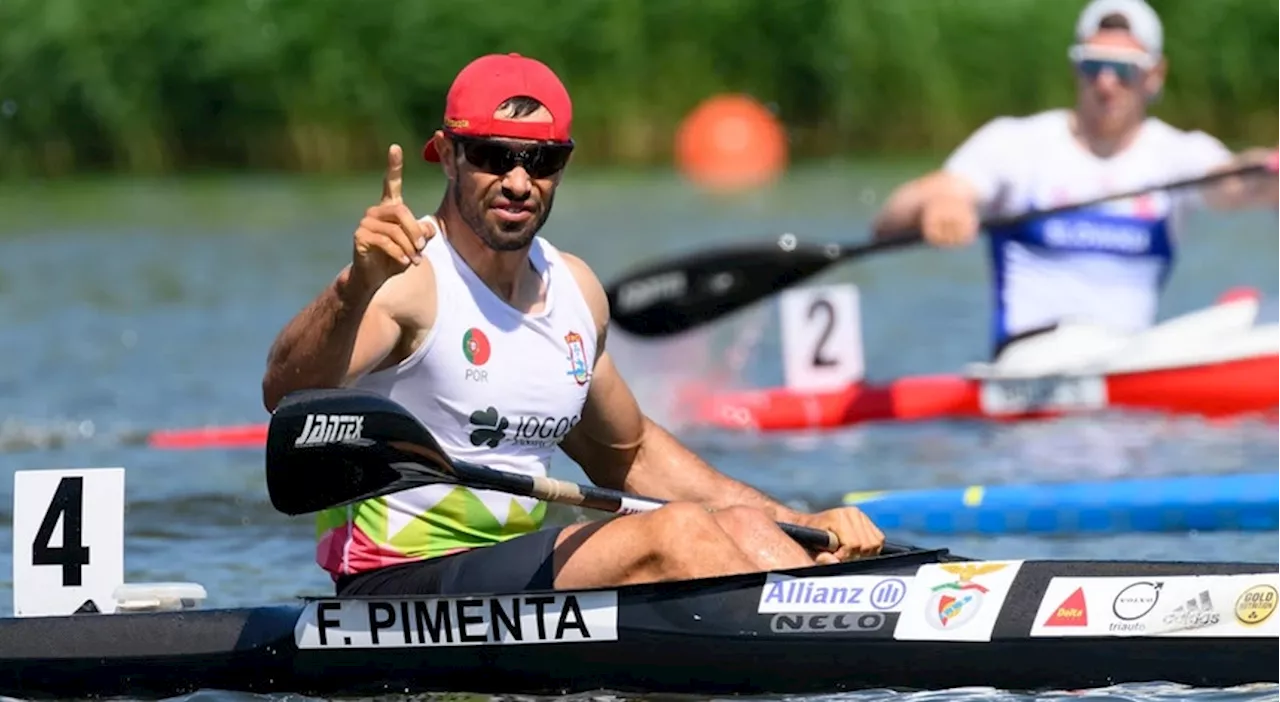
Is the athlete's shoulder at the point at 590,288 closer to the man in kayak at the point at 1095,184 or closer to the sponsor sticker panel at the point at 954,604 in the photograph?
the sponsor sticker panel at the point at 954,604

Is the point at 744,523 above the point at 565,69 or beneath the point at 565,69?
beneath

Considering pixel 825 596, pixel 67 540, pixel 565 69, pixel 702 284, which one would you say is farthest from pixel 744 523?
pixel 565 69

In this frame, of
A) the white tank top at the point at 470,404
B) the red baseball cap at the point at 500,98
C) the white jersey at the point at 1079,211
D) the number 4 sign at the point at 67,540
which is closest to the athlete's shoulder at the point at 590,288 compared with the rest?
the white tank top at the point at 470,404

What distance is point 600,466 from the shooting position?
5.77 metres

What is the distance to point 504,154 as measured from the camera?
202 inches

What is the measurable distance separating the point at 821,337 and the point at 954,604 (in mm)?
5279

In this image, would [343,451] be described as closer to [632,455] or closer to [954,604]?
[632,455]

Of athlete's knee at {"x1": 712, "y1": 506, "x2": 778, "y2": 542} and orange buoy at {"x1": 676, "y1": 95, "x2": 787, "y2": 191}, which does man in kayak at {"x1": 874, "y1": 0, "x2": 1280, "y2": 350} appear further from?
orange buoy at {"x1": 676, "y1": 95, "x2": 787, "y2": 191}

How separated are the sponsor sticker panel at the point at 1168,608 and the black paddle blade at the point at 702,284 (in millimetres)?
5364

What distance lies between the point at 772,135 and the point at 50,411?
12080mm

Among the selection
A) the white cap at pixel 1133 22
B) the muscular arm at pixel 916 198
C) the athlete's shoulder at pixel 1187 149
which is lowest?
the muscular arm at pixel 916 198

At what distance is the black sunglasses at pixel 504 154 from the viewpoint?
16.8ft

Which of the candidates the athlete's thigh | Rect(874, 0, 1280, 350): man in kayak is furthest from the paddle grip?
Rect(874, 0, 1280, 350): man in kayak

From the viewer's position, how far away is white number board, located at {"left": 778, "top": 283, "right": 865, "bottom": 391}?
1019cm
